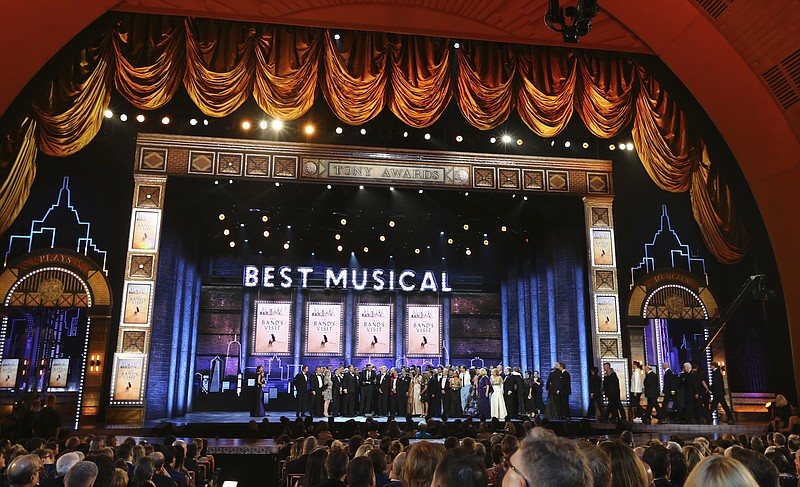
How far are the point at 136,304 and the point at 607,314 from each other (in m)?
10.3

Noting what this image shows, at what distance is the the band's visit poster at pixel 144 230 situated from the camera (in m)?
13.4

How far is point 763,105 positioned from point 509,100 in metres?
4.32

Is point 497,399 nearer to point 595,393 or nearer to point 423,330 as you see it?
point 595,393

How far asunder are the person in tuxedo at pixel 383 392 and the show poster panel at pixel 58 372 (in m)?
7.21

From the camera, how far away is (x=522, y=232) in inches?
683

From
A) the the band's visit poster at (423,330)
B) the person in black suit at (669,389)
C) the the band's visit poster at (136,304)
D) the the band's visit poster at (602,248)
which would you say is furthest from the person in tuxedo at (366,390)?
the person in black suit at (669,389)

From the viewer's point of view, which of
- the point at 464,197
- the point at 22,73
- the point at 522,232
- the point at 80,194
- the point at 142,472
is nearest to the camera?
the point at 142,472

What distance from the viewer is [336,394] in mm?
16000

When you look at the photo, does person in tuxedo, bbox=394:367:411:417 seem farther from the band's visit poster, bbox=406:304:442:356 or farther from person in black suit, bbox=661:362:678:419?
person in black suit, bbox=661:362:678:419

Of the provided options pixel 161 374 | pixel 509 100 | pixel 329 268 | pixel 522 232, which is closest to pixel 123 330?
pixel 161 374

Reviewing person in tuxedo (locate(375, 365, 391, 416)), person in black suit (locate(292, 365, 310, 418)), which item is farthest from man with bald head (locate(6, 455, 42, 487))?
person in tuxedo (locate(375, 365, 391, 416))

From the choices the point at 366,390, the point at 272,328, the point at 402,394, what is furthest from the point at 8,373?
the point at 402,394

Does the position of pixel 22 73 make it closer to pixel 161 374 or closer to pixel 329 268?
pixel 161 374

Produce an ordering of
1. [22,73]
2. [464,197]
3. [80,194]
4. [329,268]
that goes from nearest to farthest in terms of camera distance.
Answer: [22,73] < [80,194] < [464,197] < [329,268]
